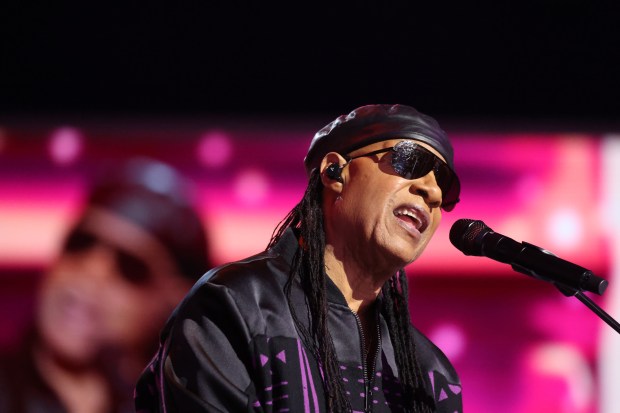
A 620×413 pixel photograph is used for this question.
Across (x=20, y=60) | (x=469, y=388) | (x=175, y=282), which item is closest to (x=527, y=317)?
(x=469, y=388)

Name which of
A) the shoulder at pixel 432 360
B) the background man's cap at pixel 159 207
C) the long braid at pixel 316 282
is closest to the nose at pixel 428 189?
the long braid at pixel 316 282

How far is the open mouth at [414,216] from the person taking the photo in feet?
6.82

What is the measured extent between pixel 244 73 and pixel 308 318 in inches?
64.5

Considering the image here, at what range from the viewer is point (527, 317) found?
332 cm

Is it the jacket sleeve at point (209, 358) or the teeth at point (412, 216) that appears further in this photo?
the teeth at point (412, 216)

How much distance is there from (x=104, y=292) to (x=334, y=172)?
1.36m

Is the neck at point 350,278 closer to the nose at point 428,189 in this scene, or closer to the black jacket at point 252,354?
the black jacket at point 252,354

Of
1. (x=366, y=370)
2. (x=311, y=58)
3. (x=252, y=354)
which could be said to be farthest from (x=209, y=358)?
(x=311, y=58)

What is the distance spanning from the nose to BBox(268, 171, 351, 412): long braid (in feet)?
0.83

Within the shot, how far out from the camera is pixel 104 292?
10.4 feet

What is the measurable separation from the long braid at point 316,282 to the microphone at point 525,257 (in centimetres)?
34

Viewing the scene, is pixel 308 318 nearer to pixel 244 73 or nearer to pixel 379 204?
pixel 379 204

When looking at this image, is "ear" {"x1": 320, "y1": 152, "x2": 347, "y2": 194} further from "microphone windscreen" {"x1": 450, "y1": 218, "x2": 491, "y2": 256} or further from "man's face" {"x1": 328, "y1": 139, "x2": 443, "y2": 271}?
"microphone windscreen" {"x1": 450, "y1": 218, "x2": 491, "y2": 256}

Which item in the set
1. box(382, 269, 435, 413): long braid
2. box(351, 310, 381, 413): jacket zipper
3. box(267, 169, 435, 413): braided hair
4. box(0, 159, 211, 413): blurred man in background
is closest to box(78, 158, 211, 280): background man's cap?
box(0, 159, 211, 413): blurred man in background
